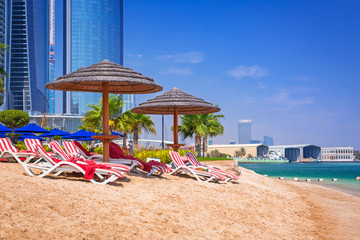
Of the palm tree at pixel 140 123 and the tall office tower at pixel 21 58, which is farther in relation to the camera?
the tall office tower at pixel 21 58

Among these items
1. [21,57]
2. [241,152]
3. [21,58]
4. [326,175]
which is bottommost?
[241,152]

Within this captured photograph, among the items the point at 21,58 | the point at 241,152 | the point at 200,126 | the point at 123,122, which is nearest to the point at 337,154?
the point at 241,152

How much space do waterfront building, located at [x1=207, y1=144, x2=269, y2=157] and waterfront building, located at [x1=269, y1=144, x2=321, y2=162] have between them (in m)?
15.5

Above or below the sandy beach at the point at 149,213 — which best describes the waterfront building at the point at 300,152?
below

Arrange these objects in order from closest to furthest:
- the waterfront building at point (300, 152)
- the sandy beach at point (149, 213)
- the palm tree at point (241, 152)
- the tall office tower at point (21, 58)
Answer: the sandy beach at point (149, 213)
the palm tree at point (241, 152)
the tall office tower at point (21, 58)
the waterfront building at point (300, 152)

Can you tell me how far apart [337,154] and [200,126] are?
14185 cm

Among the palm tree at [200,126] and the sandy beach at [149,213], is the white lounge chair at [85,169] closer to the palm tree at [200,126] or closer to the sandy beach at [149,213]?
the sandy beach at [149,213]

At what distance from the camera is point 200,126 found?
29.8m

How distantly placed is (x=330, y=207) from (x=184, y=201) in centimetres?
560

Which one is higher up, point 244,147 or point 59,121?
point 59,121

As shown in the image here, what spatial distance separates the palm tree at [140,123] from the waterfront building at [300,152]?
12372cm

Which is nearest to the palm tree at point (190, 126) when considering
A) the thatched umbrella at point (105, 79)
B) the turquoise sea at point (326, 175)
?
the turquoise sea at point (326, 175)

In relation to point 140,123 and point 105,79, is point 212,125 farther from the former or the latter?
point 105,79

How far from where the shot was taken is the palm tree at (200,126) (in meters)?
29.8
